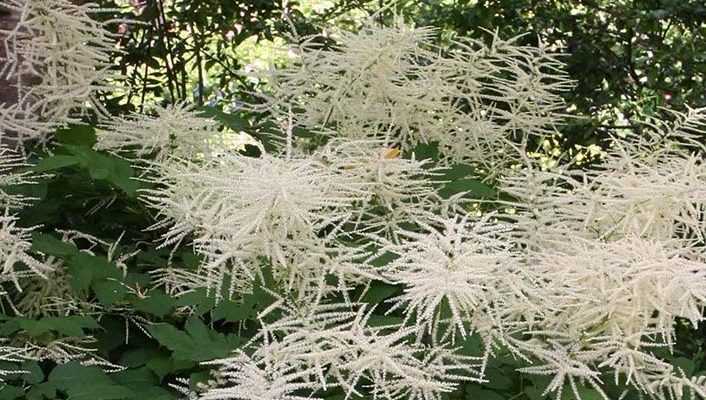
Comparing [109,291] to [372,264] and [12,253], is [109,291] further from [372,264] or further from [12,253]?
[372,264]

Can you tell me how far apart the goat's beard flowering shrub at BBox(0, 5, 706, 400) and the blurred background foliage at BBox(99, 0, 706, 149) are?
2.27m

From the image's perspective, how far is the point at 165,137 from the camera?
2490mm

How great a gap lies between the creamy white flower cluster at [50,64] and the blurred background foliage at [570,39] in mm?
1914

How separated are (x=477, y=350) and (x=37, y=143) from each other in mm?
1378

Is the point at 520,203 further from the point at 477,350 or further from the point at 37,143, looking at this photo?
the point at 37,143

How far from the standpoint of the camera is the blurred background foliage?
4758mm

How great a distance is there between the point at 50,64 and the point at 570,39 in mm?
3008

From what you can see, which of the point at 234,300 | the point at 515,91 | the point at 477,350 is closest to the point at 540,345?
the point at 477,350

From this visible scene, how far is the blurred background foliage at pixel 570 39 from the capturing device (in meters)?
4.76

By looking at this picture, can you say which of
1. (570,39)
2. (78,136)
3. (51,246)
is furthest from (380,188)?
(570,39)

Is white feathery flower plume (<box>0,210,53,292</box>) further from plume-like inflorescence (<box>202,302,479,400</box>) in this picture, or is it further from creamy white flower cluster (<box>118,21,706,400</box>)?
plume-like inflorescence (<box>202,302,479,400</box>)

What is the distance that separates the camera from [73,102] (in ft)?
8.80

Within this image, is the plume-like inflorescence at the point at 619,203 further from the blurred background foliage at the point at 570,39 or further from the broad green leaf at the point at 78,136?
the blurred background foliage at the point at 570,39

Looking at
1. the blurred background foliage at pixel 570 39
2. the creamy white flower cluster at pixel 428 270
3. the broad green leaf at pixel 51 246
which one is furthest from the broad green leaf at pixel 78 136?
the blurred background foliage at pixel 570 39
